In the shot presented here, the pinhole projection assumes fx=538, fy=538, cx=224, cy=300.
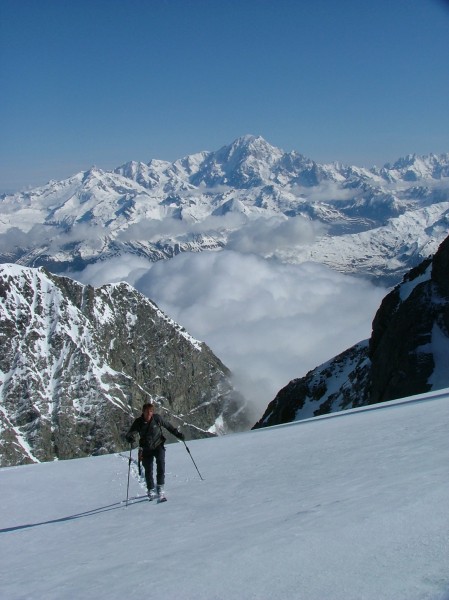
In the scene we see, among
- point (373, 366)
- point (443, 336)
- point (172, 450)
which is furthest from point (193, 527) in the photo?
point (373, 366)

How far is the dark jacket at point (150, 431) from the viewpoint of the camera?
1427cm

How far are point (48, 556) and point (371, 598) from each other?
6913 mm

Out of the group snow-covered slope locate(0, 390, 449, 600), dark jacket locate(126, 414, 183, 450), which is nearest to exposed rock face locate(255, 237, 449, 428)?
snow-covered slope locate(0, 390, 449, 600)

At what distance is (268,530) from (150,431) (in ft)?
22.7

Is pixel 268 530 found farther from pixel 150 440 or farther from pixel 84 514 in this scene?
pixel 84 514

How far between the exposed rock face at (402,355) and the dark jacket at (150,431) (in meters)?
38.8

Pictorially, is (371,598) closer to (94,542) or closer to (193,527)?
(193,527)

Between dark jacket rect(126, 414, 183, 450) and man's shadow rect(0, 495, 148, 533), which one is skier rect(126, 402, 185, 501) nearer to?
dark jacket rect(126, 414, 183, 450)

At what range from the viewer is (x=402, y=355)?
56.4 m

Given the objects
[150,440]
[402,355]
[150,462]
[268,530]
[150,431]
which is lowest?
[268,530]

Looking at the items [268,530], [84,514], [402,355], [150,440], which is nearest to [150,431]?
[150,440]

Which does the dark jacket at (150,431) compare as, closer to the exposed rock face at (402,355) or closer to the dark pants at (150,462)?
the dark pants at (150,462)

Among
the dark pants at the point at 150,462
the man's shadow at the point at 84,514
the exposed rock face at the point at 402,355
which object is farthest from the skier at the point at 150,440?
the exposed rock face at the point at 402,355

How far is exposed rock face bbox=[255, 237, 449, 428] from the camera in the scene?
53.1 m
